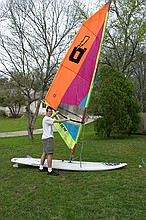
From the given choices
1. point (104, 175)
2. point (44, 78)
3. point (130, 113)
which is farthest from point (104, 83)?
point (104, 175)

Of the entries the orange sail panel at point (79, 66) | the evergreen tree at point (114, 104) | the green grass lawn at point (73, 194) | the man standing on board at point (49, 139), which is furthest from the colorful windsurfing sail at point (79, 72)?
the evergreen tree at point (114, 104)

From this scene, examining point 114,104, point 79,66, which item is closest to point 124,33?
point 114,104

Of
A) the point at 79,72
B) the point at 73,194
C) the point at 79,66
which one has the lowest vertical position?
the point at 73,194

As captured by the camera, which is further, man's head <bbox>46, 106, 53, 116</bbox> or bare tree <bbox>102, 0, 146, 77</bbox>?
bare tree <bbox>102, 0, 146, 77</bbox>

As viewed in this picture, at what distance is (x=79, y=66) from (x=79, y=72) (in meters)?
0.13

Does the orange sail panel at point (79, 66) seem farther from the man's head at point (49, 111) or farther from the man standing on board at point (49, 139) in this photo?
the man standing on board at point (49, 139)

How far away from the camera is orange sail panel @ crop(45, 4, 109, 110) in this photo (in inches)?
232

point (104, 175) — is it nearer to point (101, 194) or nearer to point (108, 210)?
point (101, 194)

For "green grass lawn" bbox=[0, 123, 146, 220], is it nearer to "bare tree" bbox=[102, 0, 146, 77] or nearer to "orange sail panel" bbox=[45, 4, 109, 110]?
"orange sail panel" bbox=[45, 4, 109, 110]

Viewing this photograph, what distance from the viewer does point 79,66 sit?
592 centimetres

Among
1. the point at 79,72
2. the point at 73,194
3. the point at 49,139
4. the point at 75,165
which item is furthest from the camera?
the point at 75,165

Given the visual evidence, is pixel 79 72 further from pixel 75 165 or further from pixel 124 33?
pixel 124 33

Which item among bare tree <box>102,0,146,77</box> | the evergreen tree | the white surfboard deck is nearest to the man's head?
the white surfboard deck

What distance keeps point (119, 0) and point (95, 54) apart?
37.7 feet
